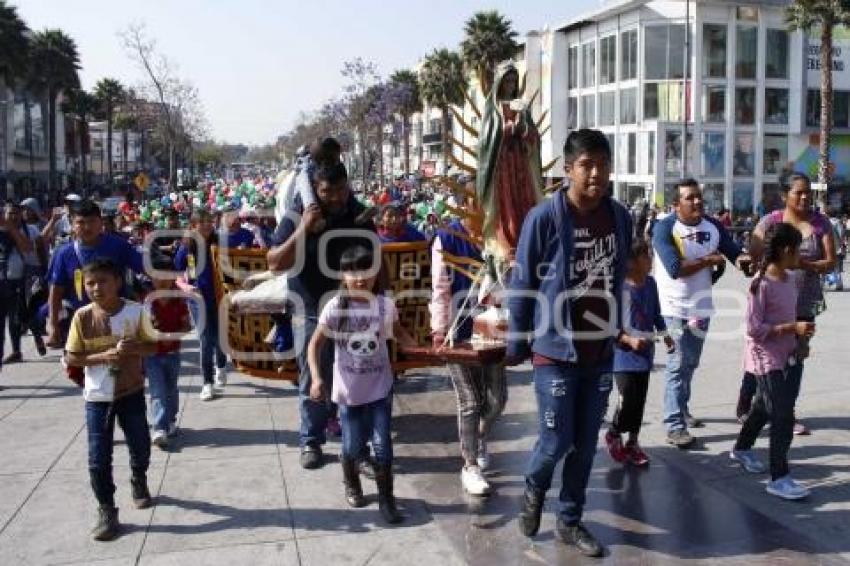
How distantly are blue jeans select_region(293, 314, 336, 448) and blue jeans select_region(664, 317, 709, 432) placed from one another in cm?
234

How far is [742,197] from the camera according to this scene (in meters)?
36.8

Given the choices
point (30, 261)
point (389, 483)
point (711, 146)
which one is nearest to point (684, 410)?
point (389, 483)

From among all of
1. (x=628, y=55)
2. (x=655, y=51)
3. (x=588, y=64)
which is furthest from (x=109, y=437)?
(x=588, y=64)

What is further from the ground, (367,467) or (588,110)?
(588,110)

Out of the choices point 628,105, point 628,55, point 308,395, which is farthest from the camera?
point 628,105

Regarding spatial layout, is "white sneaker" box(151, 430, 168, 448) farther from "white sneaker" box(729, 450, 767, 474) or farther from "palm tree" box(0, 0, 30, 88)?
"palm tree" box(0, 0, 30, 88)

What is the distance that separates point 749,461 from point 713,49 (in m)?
34.5

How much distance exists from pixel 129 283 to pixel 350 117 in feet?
153

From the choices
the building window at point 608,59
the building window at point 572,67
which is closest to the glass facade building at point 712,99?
the building window at point 608,59

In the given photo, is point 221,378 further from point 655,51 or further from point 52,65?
point 52,65

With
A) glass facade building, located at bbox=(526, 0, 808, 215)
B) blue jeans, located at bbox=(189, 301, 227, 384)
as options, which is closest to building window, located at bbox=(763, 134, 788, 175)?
glass facade building, located at bbox=(526, 0, 808, 215)

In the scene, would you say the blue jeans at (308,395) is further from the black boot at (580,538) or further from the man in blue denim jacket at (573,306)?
the black boot at (580,538)

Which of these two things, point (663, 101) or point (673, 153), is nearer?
point (673, 153)

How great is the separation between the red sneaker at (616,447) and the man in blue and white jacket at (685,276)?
19.7 inches
